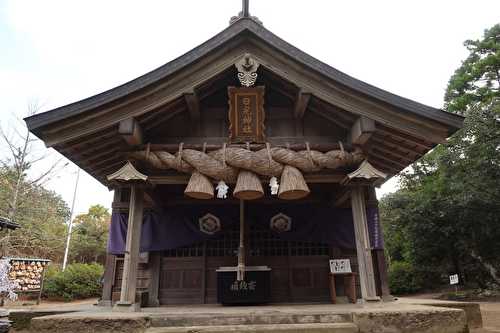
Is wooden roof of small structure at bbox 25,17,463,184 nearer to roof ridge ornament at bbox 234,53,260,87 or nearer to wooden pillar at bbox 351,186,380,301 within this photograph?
roof ridge ornament at bbox 234,53,260,87

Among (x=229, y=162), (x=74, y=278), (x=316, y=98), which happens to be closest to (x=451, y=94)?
(x=316, y=98)

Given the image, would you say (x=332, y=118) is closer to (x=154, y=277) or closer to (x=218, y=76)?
(x=218, y=76)

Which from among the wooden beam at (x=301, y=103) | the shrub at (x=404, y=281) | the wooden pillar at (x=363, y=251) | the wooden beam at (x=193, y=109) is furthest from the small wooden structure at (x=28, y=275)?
the shrub at (x=404, y=281)

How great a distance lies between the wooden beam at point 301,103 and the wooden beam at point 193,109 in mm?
1942

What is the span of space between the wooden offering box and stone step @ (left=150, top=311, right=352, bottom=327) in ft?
7.16

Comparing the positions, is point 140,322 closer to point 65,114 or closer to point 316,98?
point 65,114

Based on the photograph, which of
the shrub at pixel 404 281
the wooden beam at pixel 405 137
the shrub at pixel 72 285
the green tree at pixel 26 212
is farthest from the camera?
the shrub at pixel 404 281

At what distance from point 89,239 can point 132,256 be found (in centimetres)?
3330

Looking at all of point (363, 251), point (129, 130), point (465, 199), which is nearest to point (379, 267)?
point (363, 251)

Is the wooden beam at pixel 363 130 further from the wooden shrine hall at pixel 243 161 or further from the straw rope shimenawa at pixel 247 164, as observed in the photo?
the straw rope shimenawa at pixel 247 164

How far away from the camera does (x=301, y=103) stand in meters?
6.35

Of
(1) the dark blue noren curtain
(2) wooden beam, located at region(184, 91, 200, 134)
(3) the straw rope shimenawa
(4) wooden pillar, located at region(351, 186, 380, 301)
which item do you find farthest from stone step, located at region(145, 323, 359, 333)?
(2) wooden beam, located at region(184, 91, 200, 134)

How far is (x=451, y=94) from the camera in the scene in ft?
80.1

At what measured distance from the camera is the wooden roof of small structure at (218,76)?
5.53 m
